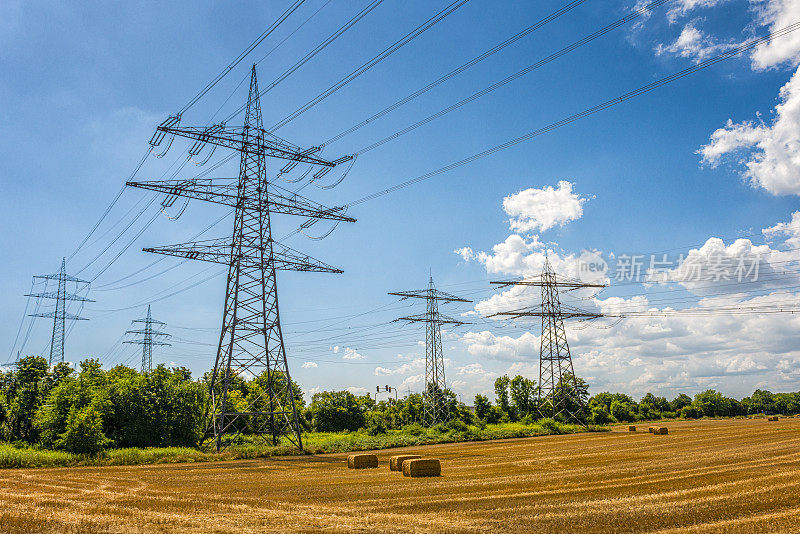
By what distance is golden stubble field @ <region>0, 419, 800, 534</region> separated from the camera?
45.2ft

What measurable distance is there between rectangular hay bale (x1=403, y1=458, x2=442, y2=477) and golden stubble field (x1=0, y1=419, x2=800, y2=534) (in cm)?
87

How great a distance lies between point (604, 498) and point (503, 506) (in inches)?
152

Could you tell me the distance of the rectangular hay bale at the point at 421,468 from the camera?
86.5ft

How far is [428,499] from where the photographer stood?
18.6 meters

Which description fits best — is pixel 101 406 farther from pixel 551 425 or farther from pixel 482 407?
pixel 482 407

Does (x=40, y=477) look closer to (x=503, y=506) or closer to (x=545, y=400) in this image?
(x=503, y=506)

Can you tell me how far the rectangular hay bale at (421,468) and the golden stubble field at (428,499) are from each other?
0.87 meters

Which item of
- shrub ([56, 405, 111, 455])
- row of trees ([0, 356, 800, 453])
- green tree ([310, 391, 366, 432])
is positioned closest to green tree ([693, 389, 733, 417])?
green tree ([310, 391, 366, 432])

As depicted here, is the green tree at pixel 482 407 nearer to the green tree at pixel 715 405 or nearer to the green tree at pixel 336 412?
the green tree at pixel 336 412

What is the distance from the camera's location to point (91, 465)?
3478 centimetres

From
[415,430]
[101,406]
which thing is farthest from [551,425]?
[101,406]

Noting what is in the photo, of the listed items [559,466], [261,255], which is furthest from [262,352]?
[559,466]

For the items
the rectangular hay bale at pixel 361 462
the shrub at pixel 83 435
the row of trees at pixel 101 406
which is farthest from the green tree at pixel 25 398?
the rectangular hay bale at pixel 361 462

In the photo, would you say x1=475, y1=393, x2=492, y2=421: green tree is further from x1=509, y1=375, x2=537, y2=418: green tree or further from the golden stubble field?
the golden stubble field
